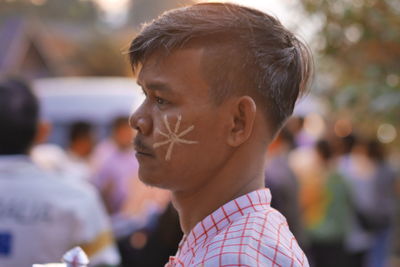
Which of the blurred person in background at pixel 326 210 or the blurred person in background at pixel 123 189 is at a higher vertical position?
the blurred person in background at pixel 123 189

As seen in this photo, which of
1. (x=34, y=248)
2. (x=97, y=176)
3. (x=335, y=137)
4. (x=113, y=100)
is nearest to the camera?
(x=34, y=248)

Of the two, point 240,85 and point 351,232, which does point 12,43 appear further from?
point 240,85

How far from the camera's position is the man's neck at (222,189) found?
1.65 m

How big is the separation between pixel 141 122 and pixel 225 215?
0.28m

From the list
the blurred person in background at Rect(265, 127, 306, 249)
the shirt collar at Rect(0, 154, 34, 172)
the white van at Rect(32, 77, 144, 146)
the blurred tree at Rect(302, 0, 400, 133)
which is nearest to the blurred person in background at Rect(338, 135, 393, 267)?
the blurred person in background at Rect(265, 127, 306, 249)

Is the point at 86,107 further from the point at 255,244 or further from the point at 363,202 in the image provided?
the point at 255,244

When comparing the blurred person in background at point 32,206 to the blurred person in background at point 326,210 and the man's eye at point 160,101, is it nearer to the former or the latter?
the man's eye at point 160,101

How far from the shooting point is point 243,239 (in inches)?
57.8

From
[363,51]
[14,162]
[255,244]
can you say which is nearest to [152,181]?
[255,244]

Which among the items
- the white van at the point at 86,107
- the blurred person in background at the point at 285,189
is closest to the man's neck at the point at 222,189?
the blurred person in background at the point at 285,189

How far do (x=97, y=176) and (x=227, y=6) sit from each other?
16.7 feet

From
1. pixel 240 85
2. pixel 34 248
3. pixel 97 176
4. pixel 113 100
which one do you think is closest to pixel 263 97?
pixel 240 85

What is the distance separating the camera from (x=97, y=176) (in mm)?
A: 6676

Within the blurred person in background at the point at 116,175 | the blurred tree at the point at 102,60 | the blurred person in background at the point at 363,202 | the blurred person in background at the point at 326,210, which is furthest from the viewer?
the blurred tree at the point at 102,60
